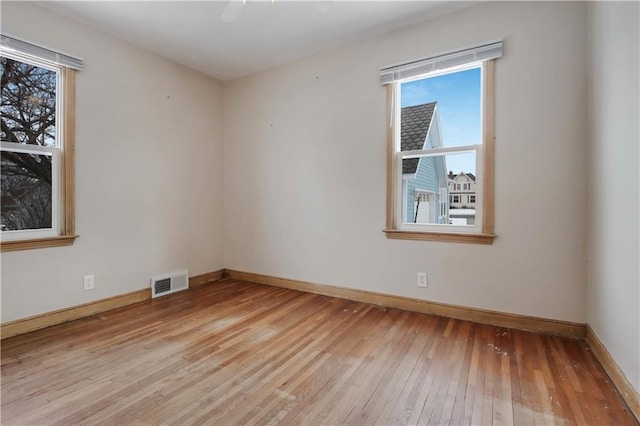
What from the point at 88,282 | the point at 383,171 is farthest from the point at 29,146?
the point at 383,171

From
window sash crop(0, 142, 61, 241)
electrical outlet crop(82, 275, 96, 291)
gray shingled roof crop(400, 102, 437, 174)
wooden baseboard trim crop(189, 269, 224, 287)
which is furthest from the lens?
wooden baseboard trim crop(189, 269, 224, 287)

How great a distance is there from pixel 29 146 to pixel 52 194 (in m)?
0.42

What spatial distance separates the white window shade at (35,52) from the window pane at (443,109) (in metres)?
3.06

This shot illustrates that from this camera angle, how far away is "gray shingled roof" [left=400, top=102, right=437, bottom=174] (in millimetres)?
3016

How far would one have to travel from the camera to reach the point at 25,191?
2.59 m

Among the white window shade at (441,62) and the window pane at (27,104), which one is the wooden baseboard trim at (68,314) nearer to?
the window pane at (27,104)

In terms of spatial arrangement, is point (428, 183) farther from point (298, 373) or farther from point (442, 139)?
point (298, 373)

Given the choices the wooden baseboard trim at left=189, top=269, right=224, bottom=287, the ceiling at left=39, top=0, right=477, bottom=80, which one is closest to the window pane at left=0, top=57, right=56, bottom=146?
the ceiling at left=39, top=0, right=477, bottom=80

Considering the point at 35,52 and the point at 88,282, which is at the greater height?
the point at 35,52

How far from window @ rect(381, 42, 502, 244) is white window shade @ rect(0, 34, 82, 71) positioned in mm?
2860

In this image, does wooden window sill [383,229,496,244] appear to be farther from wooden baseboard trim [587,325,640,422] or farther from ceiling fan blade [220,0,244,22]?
ceiling fan blade [220,0,244,22]

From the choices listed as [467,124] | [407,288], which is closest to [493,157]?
[467,124]

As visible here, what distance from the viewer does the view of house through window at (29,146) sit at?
8.16ft

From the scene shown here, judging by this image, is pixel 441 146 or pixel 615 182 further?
pixel 441 146
